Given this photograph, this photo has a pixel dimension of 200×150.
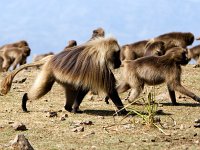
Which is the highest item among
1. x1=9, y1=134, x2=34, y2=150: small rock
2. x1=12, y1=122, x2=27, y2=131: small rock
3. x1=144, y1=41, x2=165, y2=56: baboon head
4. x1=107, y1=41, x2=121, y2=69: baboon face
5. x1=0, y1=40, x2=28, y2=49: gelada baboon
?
x1=0, y1=40, x2=28, y2=49: gelada baboon

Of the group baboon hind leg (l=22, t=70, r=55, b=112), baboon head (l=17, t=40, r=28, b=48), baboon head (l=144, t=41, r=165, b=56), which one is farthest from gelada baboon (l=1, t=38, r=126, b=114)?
baboon head (l=17, t=40, r=28, b=48)

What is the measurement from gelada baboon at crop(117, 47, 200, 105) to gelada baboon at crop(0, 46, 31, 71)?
10.6 metres

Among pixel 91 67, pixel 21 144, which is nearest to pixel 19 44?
pixel 91 67

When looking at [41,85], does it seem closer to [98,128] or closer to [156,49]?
[98,128]

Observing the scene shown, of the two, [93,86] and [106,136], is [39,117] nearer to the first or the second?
[93,86]

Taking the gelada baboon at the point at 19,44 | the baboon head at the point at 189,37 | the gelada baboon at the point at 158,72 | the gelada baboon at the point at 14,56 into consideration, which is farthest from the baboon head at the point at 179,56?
the gelada baboon at the point at 19,44

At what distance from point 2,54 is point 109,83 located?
43.6 ft

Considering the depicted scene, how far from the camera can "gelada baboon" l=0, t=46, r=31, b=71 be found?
2051cm

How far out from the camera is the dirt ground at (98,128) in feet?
20.3

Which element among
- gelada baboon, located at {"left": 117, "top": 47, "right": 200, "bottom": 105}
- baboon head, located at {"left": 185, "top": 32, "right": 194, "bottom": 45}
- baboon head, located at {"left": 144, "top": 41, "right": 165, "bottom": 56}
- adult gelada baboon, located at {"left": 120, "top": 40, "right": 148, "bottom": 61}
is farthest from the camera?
adult gelada baboon, located at {"left": 120, "top": 40, "right": 148, "bottom": 61}

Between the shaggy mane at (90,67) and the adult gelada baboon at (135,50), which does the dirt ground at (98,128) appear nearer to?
the shaggy mane at (90,67)

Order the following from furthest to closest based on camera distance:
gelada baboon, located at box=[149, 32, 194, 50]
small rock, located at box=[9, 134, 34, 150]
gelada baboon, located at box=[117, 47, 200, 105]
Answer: gelada baboon, located at box=[149, 32, 194, 50]
gelada baboon, located at box=[117, 47, 200, 105]
small rock, located at box=[9, 134, 34, 150]

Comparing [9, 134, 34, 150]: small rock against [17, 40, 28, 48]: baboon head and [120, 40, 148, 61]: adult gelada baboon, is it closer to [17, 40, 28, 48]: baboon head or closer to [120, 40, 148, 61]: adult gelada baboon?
[120, 40, 148, 61]: adult gelada baboon

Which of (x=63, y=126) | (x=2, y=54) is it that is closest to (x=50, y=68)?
(x=63, y=126)
